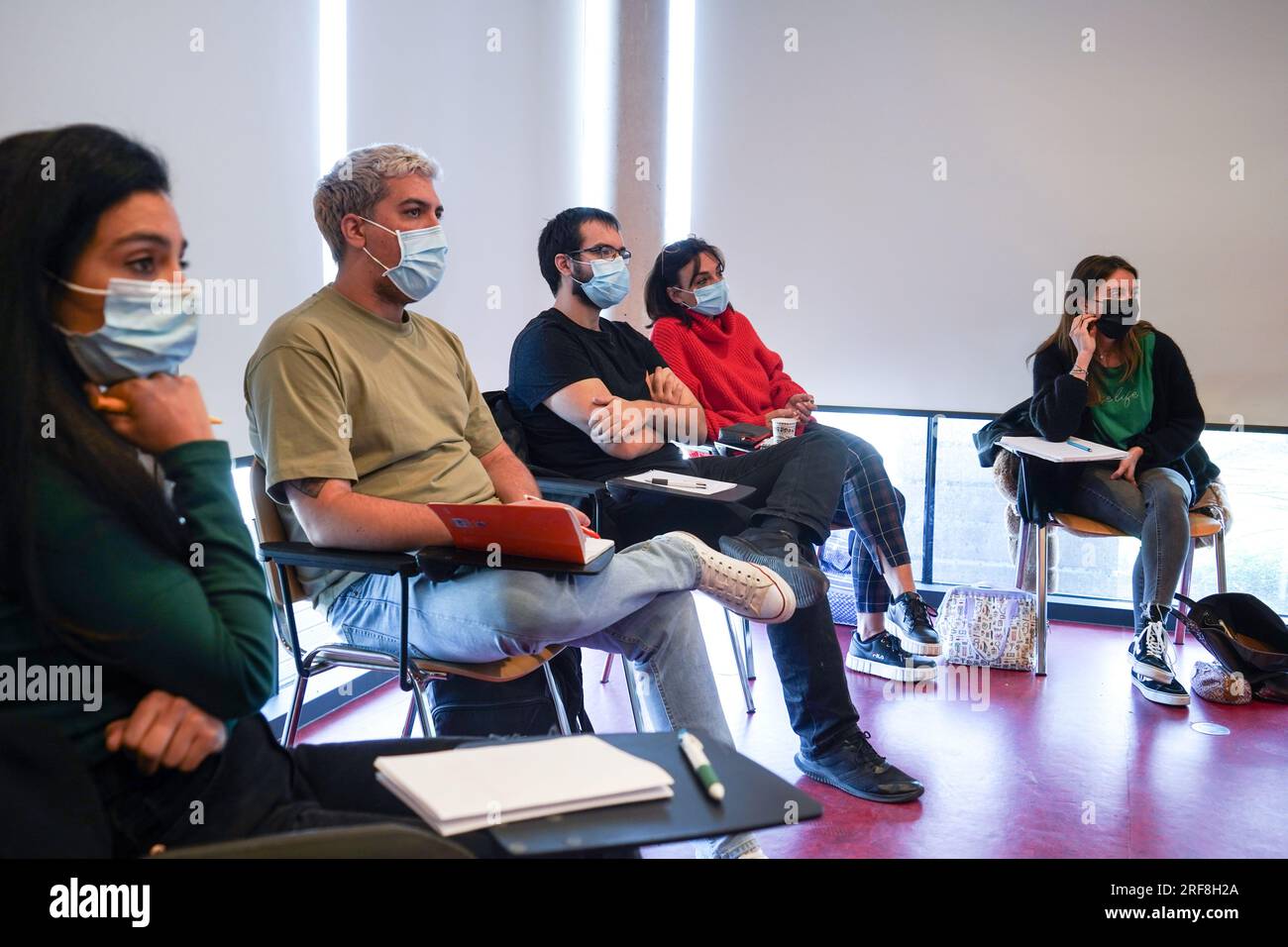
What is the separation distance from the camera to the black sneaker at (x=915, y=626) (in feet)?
10.4

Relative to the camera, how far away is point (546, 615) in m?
1.93

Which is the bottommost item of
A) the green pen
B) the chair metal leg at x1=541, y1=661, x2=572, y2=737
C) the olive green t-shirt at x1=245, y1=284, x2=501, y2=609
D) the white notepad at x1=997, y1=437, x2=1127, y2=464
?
the chair metal leg at x1=541, y1=661, x2=572, y2=737

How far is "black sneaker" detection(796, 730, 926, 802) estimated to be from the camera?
2.58 meters

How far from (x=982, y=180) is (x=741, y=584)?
2.65 metres

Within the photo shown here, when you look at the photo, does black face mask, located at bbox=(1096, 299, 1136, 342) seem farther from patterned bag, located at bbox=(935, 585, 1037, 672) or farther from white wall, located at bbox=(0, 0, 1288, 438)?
patterned bag, located at bbox=(935, 585, 1037, 672)

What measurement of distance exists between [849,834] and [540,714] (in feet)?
2.42

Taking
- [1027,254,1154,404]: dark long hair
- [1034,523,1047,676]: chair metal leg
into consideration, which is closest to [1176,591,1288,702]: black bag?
[1034,523,1047,676]: chair metal leg

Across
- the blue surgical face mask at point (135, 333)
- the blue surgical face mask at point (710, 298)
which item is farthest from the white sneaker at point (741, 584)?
the blue surgical face mask at point (710, 298)

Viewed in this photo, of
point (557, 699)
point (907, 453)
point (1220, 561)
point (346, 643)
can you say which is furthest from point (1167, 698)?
point (346, 643)

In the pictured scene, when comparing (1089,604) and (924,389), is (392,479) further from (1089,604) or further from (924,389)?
(1089,604)

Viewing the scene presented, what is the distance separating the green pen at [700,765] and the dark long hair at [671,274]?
247 cm

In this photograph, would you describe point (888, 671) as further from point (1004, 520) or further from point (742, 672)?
point (1004, 520)
